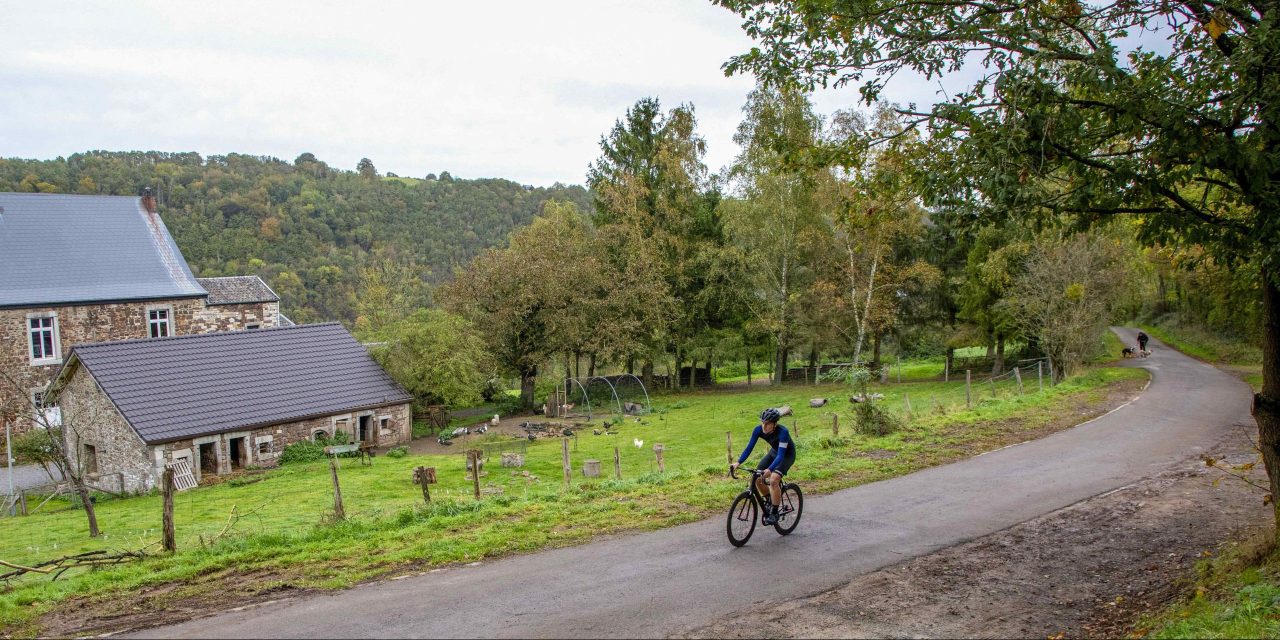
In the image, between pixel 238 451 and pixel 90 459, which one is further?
pixel 90 459

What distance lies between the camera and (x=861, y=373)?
60.4 feet

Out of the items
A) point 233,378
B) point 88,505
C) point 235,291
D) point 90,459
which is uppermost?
point 235,291

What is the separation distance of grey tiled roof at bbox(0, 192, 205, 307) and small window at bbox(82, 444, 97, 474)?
13.2m

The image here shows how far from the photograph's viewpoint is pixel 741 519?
944 centimetres

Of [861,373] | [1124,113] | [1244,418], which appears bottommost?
[1244,418]

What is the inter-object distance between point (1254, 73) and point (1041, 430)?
12226 millimetres

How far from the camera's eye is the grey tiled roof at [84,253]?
35.0 m

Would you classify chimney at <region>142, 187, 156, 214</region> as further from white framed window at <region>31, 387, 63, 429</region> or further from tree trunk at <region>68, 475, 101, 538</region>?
tree trunk at <region>68, 475, 101, 538</region>

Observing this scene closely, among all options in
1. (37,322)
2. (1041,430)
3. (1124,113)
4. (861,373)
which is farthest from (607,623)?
(37,322)

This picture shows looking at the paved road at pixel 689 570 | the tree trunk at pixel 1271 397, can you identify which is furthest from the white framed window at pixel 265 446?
the tree trunk at pixel 1271 397

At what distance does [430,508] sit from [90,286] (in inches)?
1322

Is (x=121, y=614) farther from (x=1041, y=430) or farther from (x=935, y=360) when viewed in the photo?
(x=935, y=360)

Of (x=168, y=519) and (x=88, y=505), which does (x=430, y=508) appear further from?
(x=88, y=505)

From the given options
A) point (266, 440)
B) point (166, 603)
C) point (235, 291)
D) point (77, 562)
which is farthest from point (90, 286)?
point (166, 603)
